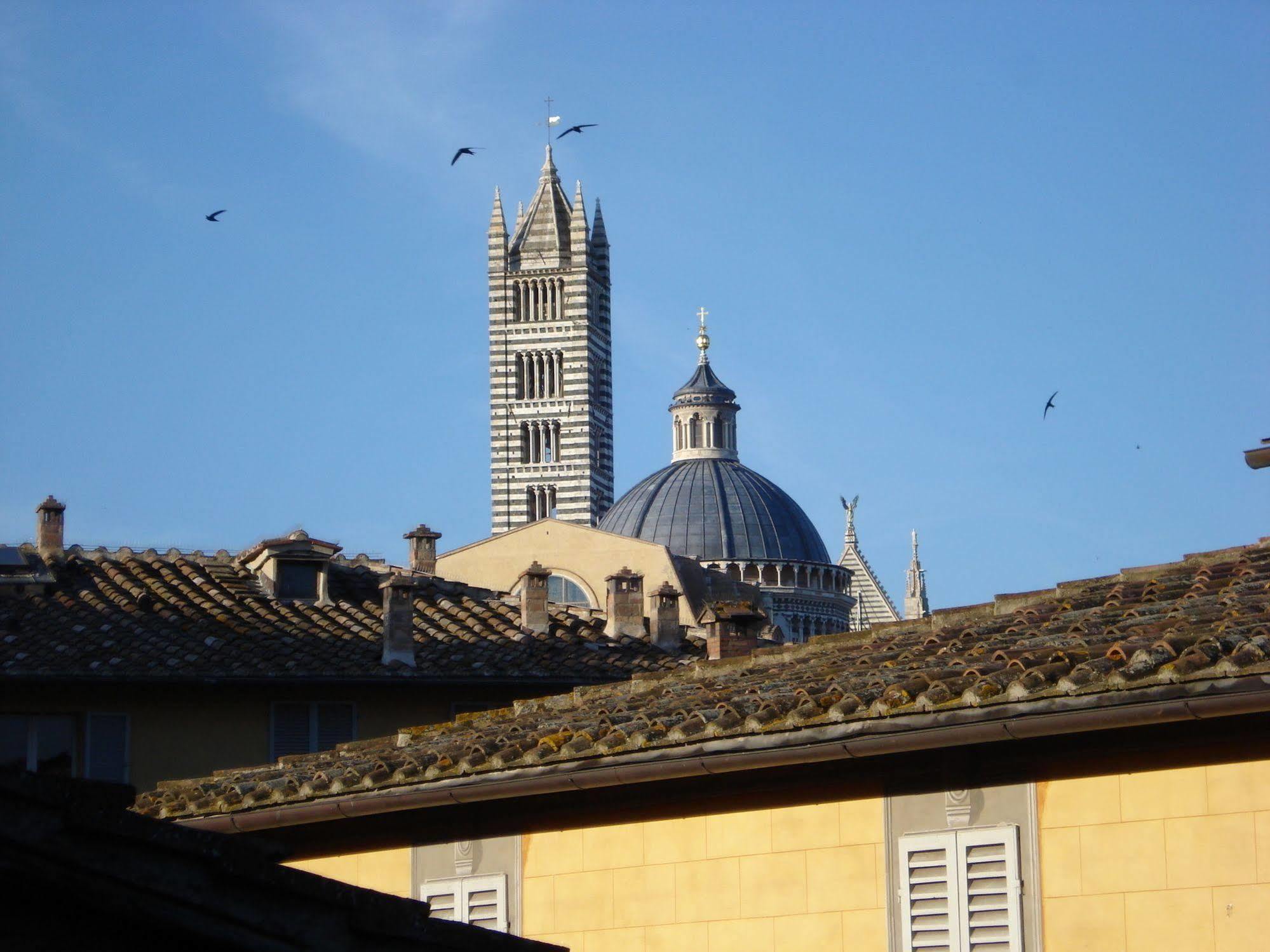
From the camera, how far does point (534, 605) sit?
27.0 m

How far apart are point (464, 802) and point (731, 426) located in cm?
9289

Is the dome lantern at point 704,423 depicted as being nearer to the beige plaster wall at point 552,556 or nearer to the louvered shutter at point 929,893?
the beige plaster wall at point 552,556

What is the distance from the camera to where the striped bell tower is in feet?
335

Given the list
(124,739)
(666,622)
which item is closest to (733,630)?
(124,739)

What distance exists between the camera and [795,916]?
9766mm

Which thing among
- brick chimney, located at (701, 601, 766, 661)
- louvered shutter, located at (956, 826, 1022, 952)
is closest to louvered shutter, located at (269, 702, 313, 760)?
brick chimney, located at (701, 601, 766, 661)

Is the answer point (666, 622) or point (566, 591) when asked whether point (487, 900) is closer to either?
point (666, 622)

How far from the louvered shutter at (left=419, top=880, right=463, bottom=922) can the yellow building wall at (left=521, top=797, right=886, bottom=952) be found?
46 centimetres

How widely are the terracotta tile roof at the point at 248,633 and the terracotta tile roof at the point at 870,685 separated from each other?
9264mm

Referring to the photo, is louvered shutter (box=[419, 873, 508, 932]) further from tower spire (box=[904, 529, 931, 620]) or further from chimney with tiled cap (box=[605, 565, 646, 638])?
tower spire (box=[904, 529, 931, 620])

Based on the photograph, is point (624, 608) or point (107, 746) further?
point (624, 608)

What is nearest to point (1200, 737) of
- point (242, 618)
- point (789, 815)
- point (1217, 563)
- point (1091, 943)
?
point (1091, 943)

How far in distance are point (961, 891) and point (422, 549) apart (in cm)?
2540

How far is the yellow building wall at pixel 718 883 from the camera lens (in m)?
9.62
